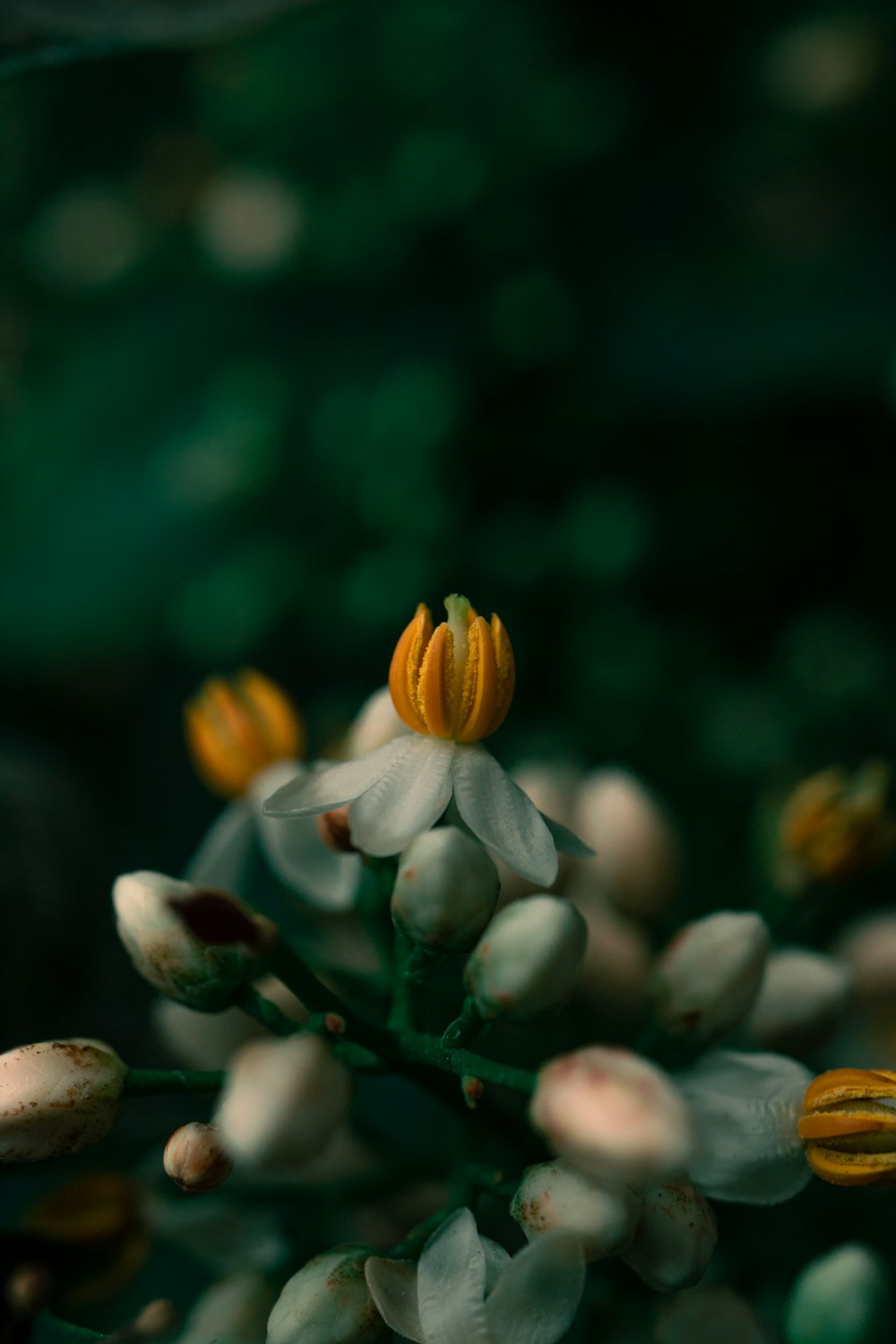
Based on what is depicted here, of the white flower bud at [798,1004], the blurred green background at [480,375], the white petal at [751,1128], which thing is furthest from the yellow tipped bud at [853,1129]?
the blurred green background at [480,375]

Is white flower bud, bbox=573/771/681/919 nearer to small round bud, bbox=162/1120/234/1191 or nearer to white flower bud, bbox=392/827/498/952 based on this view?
white flower bud, bbox=392/827/498/952

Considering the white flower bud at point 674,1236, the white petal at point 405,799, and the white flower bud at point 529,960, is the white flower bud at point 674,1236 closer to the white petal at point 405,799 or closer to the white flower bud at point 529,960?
the white flower bud at point 529,960

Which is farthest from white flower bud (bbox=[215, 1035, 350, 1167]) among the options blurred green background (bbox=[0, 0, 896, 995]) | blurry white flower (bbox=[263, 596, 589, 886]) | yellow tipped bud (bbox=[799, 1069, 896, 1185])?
blurred green background (bbox=[0, 0, 896, 995])

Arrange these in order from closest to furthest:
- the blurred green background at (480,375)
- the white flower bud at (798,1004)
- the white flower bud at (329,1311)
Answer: the white flower bud at (329,1311) < the white flower bud at (798,1004) < the blurred green background at (480,375)

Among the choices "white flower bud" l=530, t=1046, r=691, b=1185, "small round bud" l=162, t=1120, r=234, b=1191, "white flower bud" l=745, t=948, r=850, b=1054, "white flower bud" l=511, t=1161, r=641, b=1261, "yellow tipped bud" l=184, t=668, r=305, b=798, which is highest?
"white flower bud" l=530, t=1046, r=691, b=1185

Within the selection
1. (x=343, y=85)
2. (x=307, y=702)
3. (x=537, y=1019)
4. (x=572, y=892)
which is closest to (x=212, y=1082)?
(x=537, y=1019)
